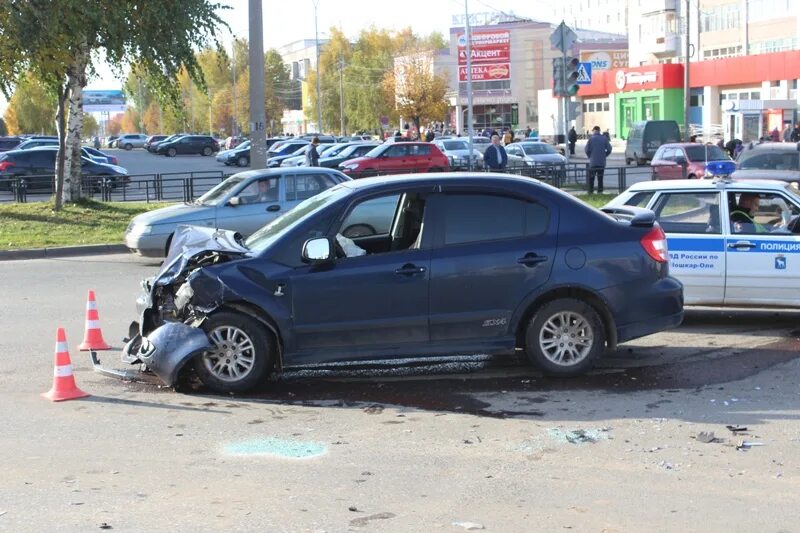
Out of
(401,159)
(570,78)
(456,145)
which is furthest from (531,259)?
(456,145)

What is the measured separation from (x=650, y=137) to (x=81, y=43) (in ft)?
107

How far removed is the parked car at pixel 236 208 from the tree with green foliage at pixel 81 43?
6496mm

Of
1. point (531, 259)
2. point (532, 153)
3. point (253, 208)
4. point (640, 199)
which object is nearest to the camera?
point (531, 259)

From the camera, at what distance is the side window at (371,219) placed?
28.7 ft

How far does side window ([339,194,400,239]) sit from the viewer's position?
874 centimetres

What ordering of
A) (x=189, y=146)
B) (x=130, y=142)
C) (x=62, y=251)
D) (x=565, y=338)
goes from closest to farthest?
1. (x=565, y=338)
2. (x=62, y=251)
3. (x=189, y=146)
4. (x=130, y=142)

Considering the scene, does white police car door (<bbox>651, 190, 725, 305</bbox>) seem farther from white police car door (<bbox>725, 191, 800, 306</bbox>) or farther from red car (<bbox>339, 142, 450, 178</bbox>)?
red car (<bbox>339, 142, 450, 178</bbox>)

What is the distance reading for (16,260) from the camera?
60.7 feet

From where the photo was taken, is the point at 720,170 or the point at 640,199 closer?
the point at 640,199

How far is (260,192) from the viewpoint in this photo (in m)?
16.5

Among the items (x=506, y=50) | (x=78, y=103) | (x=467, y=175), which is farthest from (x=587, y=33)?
(x=467, y=175)

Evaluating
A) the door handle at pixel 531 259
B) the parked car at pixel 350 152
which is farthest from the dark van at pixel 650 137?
the door handle at pixel 531 259

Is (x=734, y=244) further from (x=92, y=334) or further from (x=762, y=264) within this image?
(x=92, y=334)

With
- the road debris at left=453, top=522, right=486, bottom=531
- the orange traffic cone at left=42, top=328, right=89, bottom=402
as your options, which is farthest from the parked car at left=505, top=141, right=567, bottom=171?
the road debris at left=453, top=522, right=486, bottom=531
